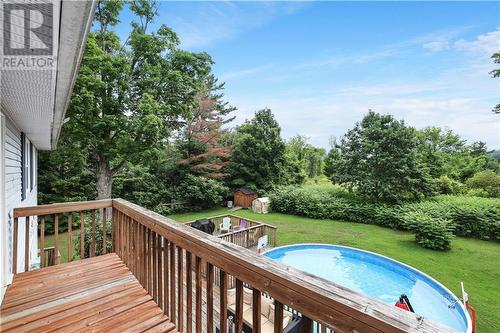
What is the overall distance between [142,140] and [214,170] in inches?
285

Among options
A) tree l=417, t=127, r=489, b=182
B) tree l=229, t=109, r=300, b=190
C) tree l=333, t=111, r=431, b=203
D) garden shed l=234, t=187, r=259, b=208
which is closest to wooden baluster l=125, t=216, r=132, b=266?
tree l=333, t=111, r=431, b=203

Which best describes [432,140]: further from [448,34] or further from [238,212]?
[238,212]

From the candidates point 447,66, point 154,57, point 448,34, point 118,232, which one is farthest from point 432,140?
point 118,232

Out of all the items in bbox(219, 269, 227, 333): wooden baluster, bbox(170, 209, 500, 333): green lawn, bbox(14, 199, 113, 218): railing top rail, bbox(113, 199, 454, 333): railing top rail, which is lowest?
bbox(170, 209, 500, 333): green lawn

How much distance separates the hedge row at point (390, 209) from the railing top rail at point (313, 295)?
1160 centimetres

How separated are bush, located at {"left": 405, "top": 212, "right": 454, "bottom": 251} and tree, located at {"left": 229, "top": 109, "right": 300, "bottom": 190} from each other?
9437mm

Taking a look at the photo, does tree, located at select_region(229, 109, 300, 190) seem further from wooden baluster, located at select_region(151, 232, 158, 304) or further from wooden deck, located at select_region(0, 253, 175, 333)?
wooden baluster, located at select_region(151, 232, 158, 304)

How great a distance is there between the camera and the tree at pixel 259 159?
1816 cm

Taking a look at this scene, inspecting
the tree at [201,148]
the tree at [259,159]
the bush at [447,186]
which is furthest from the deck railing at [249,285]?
the bush at [447,186]

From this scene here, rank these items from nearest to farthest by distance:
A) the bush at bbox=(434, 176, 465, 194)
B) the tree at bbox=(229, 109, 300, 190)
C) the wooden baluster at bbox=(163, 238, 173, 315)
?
the wooden baluster at bbox=(163, 238, 173, 315) → the bush at bbox=(434, 176, 465, 194) → the tree at bbox=(229, 109, 300, 190)

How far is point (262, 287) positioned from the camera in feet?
3.45

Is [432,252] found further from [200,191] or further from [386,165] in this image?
[200,191]

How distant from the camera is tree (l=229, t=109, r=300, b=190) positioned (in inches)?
715

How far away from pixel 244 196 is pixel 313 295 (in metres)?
16.5
